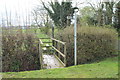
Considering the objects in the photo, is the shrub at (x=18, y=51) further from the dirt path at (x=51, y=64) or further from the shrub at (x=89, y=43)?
the shrub at (x=89, y=43)

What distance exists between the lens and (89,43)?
175 inches

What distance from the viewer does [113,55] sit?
507 centimetres

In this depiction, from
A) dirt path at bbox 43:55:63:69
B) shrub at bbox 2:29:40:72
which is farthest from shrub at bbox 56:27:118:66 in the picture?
shrub at bbox 2:29:40:72

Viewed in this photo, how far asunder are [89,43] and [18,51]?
7.58 ft

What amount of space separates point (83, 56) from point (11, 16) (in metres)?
2.62

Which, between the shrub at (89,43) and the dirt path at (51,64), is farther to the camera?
the shrub at (89,43)

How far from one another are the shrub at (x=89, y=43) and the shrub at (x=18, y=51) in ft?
3.61

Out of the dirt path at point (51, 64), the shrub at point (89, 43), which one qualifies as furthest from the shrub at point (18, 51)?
the shrub at point (89, 43)

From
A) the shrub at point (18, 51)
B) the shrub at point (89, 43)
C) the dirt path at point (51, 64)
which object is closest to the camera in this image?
the dirt path at point (51, 64)

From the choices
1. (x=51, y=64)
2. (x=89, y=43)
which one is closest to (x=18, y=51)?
(x=51, y=64)

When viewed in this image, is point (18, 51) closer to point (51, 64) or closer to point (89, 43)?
point (51, 64)

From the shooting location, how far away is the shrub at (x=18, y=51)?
4.05 meters

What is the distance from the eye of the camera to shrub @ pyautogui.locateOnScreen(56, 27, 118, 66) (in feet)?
14.3

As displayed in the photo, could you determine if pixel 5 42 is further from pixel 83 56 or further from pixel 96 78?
pixel 96 78
